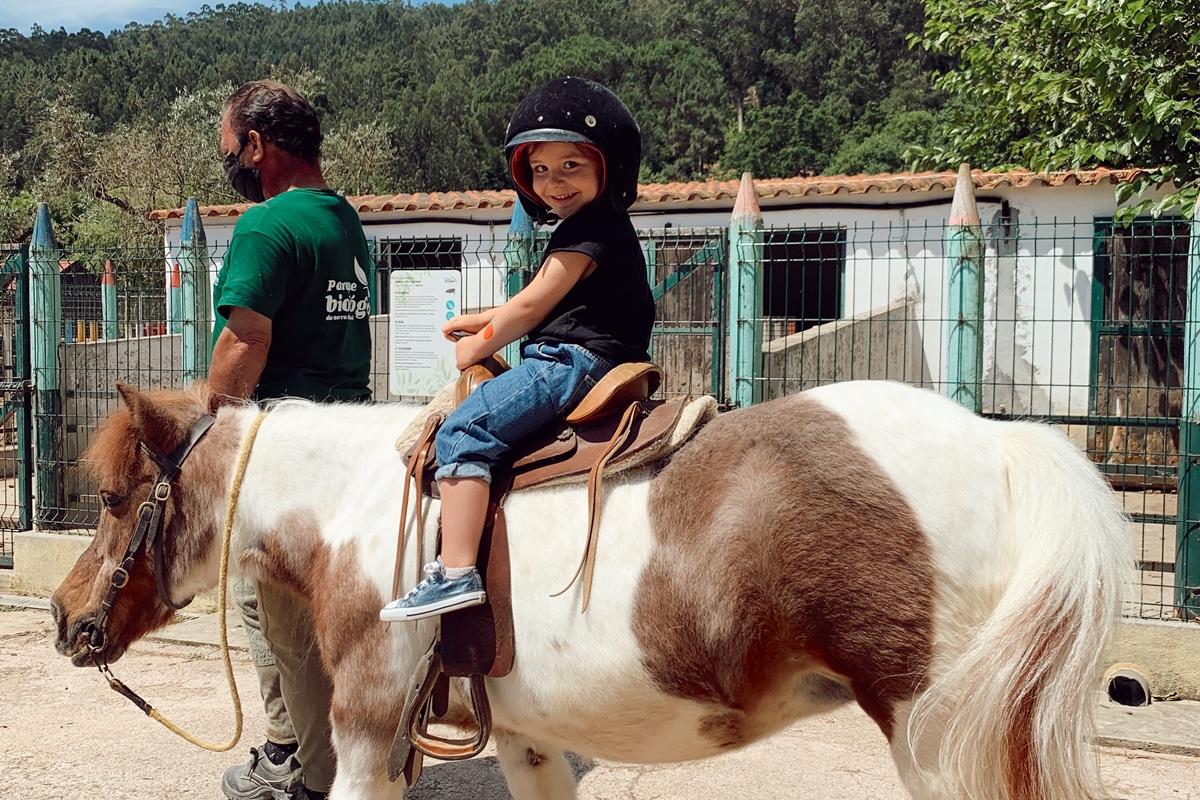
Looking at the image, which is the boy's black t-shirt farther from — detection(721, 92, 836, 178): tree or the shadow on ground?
detection(721, 92, 836, 178): tree

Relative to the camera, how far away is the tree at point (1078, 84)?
8000 mm

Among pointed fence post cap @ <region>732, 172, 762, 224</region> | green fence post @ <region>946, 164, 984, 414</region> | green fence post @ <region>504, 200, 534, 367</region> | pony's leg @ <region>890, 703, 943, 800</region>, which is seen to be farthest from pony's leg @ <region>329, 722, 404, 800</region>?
pointed fence post cap @ <region>732, 172, 762, 224</region>

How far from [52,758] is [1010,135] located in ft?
39.4

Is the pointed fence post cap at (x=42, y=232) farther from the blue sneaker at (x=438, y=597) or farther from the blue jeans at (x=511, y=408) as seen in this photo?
the blue sneaker at (x=438, y=597)

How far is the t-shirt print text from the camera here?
3.38m

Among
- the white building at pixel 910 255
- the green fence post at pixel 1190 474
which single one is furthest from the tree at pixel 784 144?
the green fence post at pixel 1190 474

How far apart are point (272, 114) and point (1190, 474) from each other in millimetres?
4644

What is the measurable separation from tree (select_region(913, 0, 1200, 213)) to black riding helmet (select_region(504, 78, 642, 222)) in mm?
5336

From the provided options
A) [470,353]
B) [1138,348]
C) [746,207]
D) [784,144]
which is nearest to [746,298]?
[746,207]

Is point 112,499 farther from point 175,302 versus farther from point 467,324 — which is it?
point 175,302

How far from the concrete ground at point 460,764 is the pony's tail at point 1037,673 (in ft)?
6.87

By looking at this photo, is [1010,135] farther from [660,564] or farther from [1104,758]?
[660,564]

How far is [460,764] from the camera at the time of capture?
176 inches

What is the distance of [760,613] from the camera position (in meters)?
2.25
